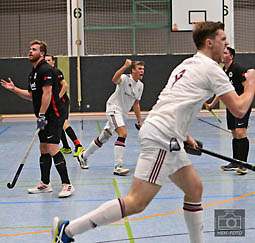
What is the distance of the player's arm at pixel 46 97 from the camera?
5168 millimetres

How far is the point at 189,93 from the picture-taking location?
3012 mm

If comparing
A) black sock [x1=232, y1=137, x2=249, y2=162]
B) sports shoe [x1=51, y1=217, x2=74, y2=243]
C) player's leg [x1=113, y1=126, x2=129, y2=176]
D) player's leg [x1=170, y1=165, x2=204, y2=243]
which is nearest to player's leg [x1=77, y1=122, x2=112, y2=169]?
player's leg [x1=113, y1=126, x2=129, y2=176]

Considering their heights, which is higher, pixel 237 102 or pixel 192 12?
pixel 192 12

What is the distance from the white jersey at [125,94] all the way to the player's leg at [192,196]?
12.3 feet

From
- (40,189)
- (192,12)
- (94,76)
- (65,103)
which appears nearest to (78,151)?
(65,103)

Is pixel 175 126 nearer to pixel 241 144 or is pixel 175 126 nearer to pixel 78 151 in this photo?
pixel 241 144

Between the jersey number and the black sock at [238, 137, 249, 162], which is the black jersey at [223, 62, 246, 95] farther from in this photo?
the jersey number

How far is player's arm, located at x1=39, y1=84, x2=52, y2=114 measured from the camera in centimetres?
517

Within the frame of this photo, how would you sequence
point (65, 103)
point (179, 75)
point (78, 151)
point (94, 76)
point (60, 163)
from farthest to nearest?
point (94, 76) < point (78, 151) < point (65, 103) < point (60, 163) < point (179, 75)

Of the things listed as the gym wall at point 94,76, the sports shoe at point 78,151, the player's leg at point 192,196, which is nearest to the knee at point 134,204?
the player's leg at point 192,196

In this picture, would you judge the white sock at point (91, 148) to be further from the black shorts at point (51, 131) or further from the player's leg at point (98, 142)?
the black shorts at point (51, 131)

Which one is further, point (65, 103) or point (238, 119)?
point (65, 103)

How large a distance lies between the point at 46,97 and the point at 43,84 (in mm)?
153

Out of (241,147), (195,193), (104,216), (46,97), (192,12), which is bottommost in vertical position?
(241,147)
